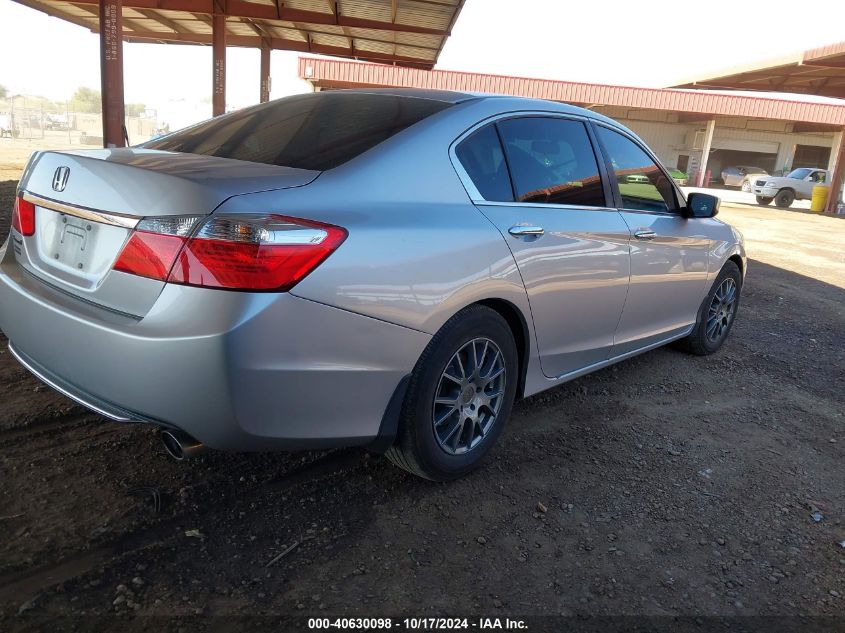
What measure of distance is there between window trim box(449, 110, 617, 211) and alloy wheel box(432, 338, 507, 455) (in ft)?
2.04

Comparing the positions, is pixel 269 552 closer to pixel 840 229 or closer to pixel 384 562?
pixel 384 562

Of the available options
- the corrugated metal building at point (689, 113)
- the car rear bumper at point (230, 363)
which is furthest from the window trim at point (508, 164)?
the corrugated metal building at point (689, 113)

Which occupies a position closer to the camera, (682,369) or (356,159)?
(356,159)

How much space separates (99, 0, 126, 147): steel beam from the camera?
11.8m

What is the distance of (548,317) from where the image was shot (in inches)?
124

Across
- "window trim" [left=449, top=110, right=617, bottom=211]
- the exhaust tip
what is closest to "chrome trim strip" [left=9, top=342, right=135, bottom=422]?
the exhaust tip

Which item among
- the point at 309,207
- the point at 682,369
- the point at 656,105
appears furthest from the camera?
the point at 656,105

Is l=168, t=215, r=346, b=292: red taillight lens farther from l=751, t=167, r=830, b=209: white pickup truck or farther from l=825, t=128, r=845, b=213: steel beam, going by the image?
l=751, t=167, r=830, b=209: white pickup truck

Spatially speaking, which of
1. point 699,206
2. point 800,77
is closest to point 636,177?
point 699,206

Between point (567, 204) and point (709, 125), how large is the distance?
42232 millimetres

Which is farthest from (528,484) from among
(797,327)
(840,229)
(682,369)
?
(840,229)

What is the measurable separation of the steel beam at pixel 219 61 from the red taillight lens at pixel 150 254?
532 inches

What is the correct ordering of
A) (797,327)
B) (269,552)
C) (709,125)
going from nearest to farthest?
(269,552)
(797,327)
(709,125)

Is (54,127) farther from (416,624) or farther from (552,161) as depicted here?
(416,624)
